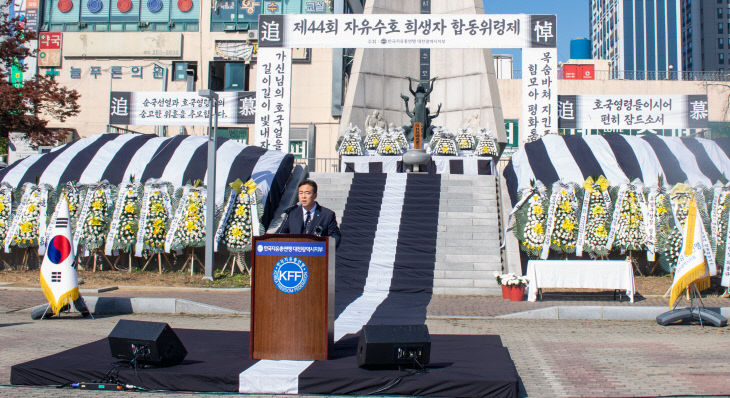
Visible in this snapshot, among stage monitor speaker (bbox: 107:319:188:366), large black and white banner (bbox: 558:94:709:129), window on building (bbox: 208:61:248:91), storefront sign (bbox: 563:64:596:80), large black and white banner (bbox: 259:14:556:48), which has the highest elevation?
storefront sign (bbox: 563:64:596:80)

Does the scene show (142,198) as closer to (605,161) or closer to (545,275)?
(545,275)

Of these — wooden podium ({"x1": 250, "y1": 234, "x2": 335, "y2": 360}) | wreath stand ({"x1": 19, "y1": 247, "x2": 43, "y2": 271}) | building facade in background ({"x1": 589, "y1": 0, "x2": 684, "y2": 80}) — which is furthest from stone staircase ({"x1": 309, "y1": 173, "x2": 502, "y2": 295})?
building facade in background ({"x1": 589, "y1": 0, "x2": 684, "y2": 80})

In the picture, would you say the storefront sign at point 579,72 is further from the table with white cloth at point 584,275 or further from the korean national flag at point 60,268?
the korean national flag at point 60,268

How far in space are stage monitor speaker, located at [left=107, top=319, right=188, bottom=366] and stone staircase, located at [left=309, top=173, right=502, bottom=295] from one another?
8.16 meters

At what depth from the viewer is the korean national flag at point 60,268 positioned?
9680 millimetres

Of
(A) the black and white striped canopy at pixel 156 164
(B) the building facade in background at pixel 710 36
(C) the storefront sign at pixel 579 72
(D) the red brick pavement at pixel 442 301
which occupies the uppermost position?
(B) the building facade in background at pixel 710 36

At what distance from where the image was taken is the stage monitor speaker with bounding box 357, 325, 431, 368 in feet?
18.2

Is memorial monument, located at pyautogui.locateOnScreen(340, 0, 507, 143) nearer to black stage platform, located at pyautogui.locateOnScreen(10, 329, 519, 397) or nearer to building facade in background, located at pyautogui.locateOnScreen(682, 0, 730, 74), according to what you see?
black stage platform, located at pyautogui.locateOnScreen(10, 329, 519, 397)

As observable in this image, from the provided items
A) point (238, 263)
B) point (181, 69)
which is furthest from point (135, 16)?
point (238, 263)

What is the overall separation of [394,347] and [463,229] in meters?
10.6

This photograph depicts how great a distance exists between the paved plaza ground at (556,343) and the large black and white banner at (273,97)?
9847mm

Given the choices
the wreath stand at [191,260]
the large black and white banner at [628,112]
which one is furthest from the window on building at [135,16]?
the wreath stand at [191,260]

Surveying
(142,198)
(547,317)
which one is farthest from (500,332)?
(142,198)

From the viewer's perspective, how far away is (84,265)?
51.7 ft
